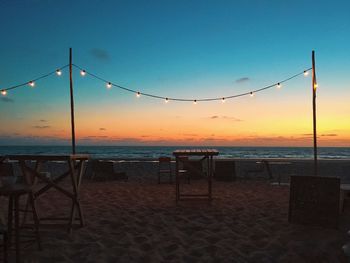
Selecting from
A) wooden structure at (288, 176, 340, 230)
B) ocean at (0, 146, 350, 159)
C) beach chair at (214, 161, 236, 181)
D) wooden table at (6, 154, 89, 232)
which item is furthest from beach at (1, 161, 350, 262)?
ocean at (0, 146, 350, 159)

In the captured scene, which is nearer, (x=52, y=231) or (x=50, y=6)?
(x=52, y=231)

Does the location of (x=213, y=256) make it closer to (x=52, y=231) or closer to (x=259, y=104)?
(x=52, y=231)

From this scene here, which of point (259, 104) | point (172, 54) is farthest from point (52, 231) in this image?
point (259, 104)

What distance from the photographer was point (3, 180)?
3074 millimetres

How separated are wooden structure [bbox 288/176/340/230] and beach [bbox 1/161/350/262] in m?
0.13

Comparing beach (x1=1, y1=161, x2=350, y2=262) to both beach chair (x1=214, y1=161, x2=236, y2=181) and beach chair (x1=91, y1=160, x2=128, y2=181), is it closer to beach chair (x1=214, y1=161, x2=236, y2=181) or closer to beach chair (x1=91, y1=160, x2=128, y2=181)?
beach chair (x1=214, y1=161, x2=236, y2=181)

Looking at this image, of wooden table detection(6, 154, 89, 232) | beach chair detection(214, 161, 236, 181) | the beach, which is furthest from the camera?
beach chair detection(214, 161, 236, 181)

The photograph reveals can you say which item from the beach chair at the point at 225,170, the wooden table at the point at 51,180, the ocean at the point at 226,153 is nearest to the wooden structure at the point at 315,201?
the wooden table at the point at 51,180

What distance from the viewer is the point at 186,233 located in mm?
3762

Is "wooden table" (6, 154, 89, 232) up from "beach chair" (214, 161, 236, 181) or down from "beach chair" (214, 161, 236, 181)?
up

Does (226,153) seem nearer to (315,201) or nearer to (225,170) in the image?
(225,170)

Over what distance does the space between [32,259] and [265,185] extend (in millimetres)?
6240

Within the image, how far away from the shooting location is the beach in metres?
3.00

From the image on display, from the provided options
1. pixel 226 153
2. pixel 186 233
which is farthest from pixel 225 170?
pixel 226 153
